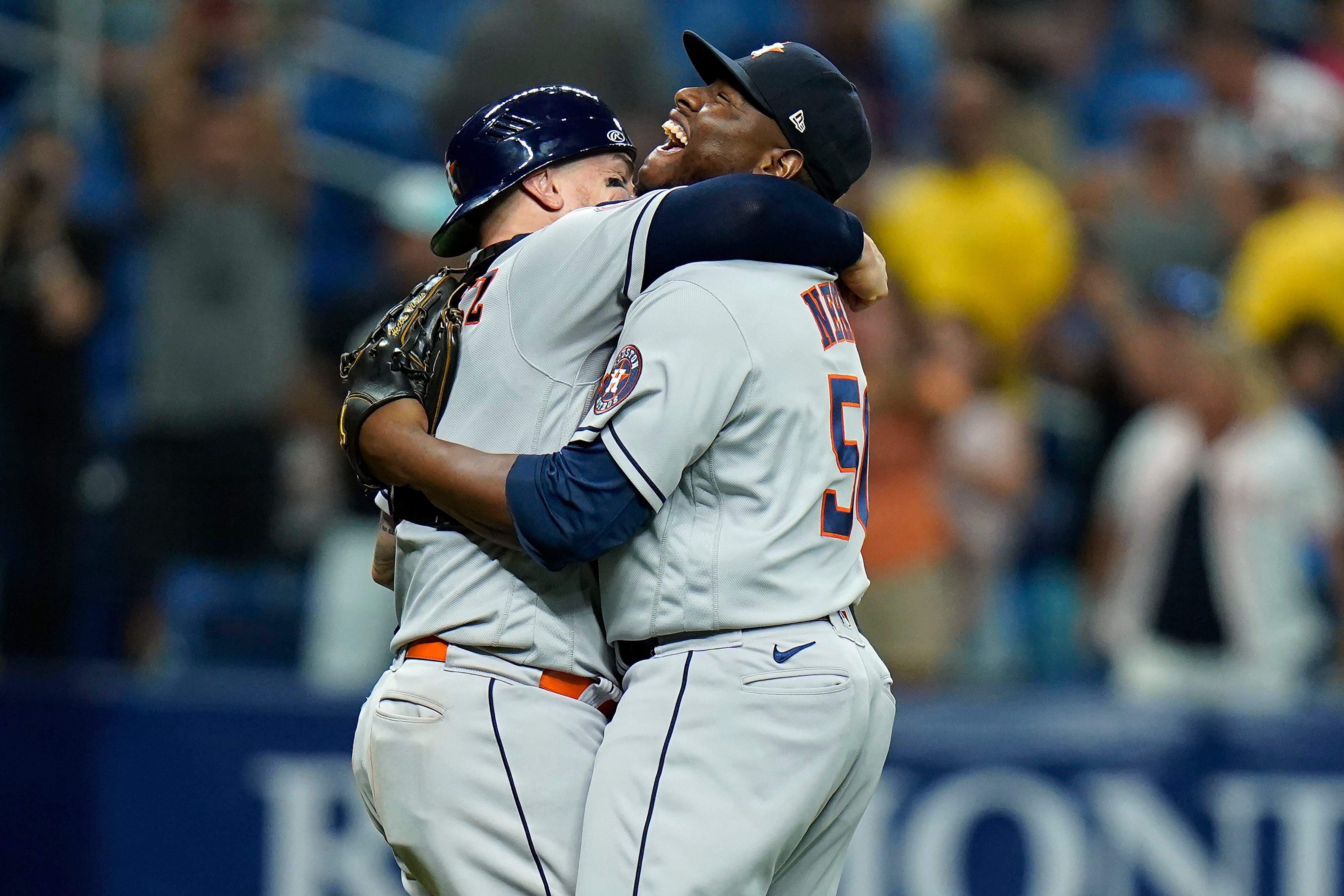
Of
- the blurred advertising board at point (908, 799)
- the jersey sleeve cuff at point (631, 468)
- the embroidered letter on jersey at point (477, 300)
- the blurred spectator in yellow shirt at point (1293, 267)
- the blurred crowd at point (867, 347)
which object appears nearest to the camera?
the jersey sleeve cuff at point (631, 468)

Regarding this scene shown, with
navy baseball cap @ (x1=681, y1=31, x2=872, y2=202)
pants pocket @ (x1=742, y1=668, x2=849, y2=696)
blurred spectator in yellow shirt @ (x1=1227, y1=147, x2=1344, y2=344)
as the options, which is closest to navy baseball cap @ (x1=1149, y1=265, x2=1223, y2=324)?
blurred spectator in yellow shirt @ (x1=1227, y1=147, x2=1344, y2=344)

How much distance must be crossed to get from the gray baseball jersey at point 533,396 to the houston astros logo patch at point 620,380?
0.35ft

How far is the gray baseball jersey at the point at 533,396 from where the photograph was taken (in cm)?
269

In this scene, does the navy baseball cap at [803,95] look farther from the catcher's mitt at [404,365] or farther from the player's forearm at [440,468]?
the player's forearm at [440,468]

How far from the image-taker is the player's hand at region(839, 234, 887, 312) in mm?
2883

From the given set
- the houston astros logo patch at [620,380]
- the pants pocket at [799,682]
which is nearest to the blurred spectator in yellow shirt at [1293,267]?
the pants pocket at [799,682]

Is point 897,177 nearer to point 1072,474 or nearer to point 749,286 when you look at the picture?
point 1072,474

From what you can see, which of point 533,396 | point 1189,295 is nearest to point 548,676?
point 533,396

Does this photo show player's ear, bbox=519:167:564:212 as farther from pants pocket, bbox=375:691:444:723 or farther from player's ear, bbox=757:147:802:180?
pants pocket, bbox=375:691:444:723

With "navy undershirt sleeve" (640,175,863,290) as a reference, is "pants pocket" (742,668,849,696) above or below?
below

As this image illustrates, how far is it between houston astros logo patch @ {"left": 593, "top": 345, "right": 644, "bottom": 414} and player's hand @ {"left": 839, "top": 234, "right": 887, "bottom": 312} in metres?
0.45

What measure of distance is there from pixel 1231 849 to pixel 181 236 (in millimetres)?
4333

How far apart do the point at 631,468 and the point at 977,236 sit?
4.97 metres

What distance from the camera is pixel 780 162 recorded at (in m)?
2.82
